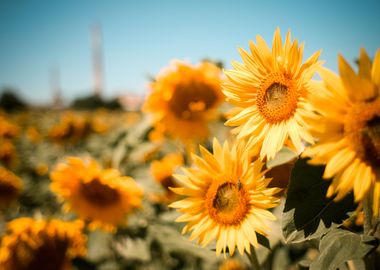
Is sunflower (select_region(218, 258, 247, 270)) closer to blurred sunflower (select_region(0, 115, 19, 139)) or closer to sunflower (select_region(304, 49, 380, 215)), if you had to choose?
sunflower (select_region(304, 49, 380, 215))

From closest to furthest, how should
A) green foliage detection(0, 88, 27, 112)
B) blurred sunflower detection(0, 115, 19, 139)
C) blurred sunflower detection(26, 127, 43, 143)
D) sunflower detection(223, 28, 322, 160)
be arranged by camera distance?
sunflower detection(223, 28, 322, 160), blurred sunflower detection(0, 115, 19, 139), blurred sunflower detection(26, 127, 43, 143), green foliage detection(0, 88, 27, 112)

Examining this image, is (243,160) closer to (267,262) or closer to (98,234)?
(267,262)

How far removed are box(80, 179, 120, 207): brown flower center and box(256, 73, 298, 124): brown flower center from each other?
185 cm

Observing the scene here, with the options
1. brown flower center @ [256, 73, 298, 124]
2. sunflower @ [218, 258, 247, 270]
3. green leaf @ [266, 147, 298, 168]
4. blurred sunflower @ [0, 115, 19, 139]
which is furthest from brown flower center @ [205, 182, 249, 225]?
blurred sunflower @ [0, 115, 19, 139]

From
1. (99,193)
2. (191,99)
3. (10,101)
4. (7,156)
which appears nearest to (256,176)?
(191,99)

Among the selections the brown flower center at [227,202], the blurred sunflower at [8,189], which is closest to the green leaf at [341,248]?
the brown flower center at [227,202]

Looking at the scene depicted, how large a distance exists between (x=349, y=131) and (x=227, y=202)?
1.96 ft

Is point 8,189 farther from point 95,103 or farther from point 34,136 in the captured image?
point 95,103

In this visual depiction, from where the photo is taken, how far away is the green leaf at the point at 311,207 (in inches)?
38.6

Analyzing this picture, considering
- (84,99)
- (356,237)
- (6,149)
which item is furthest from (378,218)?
(84,99)

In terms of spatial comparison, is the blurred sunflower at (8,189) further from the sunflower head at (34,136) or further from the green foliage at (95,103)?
the green foliage at (95,103)

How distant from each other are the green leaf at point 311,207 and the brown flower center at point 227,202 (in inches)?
11.0

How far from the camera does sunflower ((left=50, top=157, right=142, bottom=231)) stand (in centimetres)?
266

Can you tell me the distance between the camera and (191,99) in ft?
8.80
